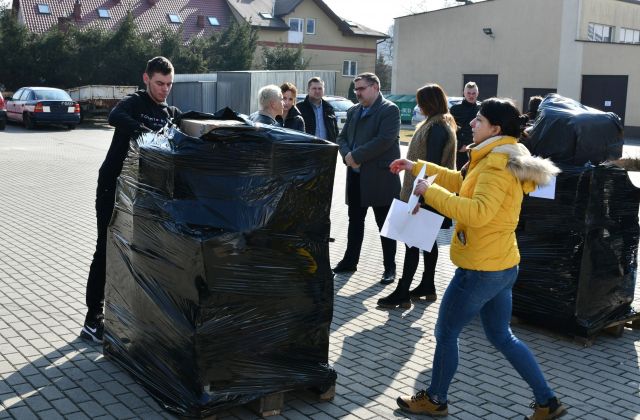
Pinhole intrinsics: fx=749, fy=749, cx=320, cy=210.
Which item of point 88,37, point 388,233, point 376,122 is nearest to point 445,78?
point 88,37

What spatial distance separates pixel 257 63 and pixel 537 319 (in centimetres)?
4309

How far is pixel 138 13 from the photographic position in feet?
159

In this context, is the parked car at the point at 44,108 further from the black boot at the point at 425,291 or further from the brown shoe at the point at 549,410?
the brown shoe at the point at 549,410

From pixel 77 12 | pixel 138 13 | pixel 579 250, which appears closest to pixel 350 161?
pixel 579 250

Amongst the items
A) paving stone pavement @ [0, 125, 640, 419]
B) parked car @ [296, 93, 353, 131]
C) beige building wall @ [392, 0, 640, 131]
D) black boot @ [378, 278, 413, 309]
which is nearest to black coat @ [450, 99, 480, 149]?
paving stone pavement @ [0, 125, 640, 419]

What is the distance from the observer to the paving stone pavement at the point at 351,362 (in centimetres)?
416

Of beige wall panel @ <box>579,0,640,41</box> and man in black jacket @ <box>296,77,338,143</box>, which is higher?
beige wall panel @ <box>579,0,640,41</box>

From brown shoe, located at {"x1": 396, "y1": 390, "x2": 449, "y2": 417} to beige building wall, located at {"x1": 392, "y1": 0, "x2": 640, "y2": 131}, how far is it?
88.5 feet

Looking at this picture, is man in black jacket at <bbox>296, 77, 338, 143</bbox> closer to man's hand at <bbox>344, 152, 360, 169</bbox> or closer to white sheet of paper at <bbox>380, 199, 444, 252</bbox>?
man's hand at <bbox>344, 152, 360, 169</bbox>

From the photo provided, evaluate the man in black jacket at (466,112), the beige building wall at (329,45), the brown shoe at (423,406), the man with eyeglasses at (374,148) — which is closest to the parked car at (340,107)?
the man in black jacket at (466,112)

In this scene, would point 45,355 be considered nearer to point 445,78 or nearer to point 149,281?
point 149,281

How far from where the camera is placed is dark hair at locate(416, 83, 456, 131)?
6.18m

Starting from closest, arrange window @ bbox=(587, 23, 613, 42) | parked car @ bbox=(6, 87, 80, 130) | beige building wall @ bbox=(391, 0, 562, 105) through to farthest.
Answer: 1. parked car @ bbox=(6, 87, 80, 130)
2. beige building wall @ bbox=(391, 0, 562, 105)
3. window @ bbox=(587, 23, 613, 42)

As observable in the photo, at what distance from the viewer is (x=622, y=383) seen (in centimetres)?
475
